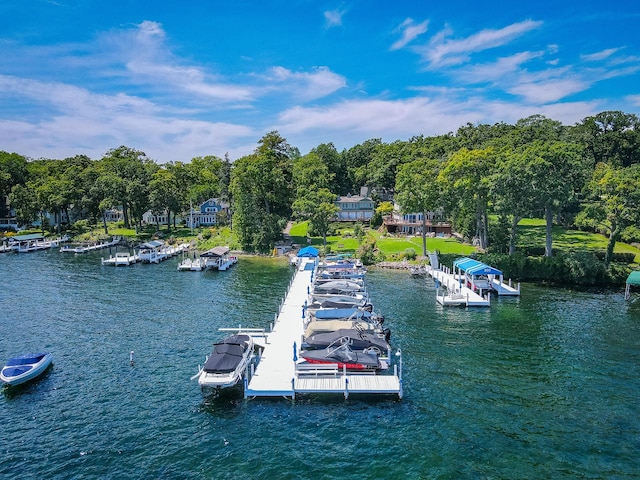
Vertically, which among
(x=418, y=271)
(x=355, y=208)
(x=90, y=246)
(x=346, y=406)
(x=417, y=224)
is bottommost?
(x=346, y=406)

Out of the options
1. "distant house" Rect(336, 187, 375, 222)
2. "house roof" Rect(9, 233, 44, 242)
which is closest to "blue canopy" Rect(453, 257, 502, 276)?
"distant house" Rect(336, 187, 375, 222)

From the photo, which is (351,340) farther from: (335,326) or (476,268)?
(476,268)

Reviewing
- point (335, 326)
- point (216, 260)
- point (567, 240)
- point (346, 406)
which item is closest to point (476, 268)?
point (335, 326)

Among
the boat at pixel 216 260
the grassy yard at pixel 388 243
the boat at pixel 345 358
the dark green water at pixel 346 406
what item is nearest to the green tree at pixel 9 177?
the grassy yard at pixel 388 243

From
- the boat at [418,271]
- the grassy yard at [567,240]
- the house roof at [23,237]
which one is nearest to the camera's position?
the boat at [418,271]

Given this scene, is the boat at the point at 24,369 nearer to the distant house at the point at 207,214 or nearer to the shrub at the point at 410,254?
the shrub at the point at 410,254

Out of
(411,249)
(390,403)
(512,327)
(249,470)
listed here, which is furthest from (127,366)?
(411,249)
